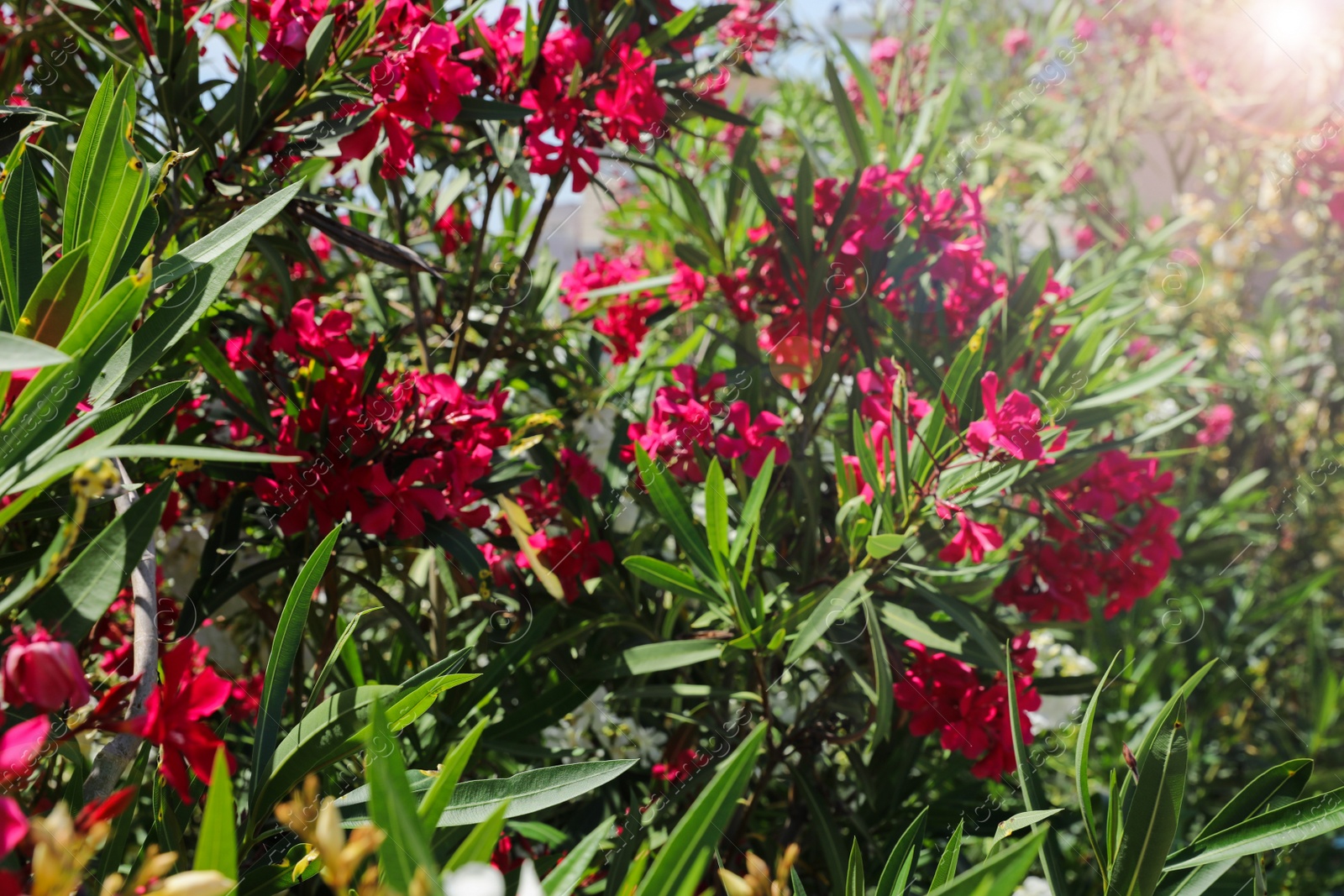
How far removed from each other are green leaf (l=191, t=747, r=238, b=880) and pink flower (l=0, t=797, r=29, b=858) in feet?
0.30

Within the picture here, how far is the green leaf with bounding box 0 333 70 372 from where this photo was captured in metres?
0.44

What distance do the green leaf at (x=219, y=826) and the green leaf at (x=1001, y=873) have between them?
1.16 feet

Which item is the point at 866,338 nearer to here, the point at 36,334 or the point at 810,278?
the point at 810,278

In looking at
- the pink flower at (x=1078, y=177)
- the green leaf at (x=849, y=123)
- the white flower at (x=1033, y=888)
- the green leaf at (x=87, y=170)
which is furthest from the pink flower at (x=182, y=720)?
the pink flower at (x=1078, y=177)

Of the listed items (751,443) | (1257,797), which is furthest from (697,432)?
(1257,797)

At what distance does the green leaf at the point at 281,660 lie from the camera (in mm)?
613

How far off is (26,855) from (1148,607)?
1.95 m

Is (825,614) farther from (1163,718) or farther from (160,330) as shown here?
(160,330)

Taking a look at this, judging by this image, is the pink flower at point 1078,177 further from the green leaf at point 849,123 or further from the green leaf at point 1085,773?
the green leaf at point 1085,773

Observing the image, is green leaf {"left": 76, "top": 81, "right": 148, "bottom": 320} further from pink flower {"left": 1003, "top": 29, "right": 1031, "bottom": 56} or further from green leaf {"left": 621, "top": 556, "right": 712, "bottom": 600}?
pink flower {"left": 1003, "top": 29, "right": 1031, "bottom": 56}

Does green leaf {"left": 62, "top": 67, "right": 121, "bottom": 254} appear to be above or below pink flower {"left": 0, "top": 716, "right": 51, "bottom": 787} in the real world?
above

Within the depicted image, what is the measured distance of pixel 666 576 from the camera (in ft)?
2.89

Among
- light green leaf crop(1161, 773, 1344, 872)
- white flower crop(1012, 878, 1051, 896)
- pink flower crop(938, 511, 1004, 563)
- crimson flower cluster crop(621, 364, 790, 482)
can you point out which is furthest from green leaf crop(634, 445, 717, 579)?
white flower crop(1012, 878, 1051, 896)

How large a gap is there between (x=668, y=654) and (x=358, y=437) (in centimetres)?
39
